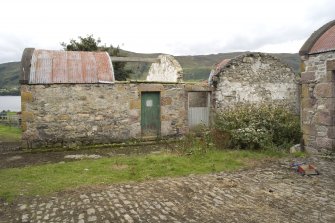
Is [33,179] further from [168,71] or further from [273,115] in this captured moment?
[168,71]

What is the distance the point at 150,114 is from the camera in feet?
44.4

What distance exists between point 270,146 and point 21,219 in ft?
25.1

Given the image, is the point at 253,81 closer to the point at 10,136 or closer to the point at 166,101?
the point at 166,101

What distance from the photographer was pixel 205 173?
7930 mm

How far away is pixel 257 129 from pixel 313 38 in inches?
133

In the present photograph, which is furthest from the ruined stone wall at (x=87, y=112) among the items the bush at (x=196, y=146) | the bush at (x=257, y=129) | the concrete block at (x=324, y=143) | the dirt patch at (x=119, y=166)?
the concrete block at (x=324, y=143)

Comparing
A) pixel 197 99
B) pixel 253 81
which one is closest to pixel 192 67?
pixel 197 99

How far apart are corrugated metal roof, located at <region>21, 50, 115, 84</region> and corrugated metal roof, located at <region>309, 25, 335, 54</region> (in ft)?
24.4

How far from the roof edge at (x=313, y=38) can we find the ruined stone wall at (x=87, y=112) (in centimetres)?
539

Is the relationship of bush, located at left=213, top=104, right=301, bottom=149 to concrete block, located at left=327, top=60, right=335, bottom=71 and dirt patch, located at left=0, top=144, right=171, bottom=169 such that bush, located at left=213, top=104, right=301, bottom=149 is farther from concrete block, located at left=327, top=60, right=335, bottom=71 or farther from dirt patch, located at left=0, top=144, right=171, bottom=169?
concrete block, located at left=327, top=60, right=335, bottom=71

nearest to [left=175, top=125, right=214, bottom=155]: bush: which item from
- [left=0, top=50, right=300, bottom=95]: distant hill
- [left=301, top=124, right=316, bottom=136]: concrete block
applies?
[left=301, top=124, right=316, bottom=136]: concrete block

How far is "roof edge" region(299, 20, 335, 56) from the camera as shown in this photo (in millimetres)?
9969

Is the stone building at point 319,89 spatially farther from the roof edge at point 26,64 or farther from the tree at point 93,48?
the tree at point 93,48

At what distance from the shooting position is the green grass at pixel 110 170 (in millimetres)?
6852
